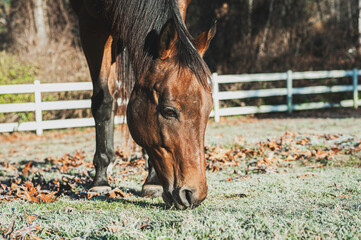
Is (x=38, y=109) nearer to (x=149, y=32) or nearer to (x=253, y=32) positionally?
(x=149, y=32)

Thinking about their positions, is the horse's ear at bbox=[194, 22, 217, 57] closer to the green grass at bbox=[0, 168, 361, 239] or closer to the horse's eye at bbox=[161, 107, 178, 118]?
the horse's eye at bbox=[161, 107, 178, 118]

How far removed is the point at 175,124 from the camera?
7.99 ft

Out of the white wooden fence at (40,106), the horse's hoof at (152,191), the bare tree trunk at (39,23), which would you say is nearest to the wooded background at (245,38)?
the bare tree trunk at (39,23)

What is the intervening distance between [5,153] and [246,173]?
5.35 metres

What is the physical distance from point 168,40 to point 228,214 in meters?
1.20

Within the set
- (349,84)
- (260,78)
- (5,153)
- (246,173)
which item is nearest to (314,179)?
(246,173)

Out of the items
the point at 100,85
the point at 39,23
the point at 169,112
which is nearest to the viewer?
the point at 169,112

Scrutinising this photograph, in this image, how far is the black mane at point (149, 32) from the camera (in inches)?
98.0

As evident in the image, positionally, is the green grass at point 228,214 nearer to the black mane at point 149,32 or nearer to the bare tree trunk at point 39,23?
the black mane at point 149,32

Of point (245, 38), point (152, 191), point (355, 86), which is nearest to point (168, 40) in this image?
point (152, 191)

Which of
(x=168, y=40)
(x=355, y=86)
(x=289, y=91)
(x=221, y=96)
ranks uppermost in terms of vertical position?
(x=168, y=40)

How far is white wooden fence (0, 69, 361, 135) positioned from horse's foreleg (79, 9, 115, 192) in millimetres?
4594

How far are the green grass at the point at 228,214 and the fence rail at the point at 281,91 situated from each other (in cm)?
834

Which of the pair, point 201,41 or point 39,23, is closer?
point 201,41
